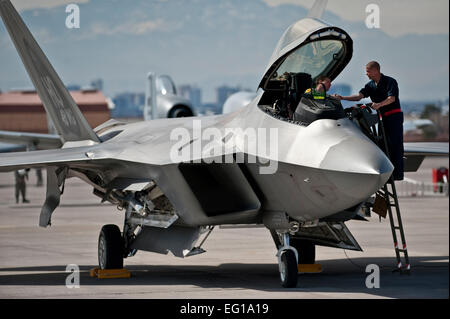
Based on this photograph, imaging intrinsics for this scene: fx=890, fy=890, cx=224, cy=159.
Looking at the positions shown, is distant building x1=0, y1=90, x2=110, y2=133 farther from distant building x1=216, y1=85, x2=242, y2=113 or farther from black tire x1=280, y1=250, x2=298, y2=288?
black tire x1=280, y1=250, x2=298, y2=288

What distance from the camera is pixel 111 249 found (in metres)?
12.6

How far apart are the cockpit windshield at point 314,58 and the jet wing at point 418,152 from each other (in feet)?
7.96

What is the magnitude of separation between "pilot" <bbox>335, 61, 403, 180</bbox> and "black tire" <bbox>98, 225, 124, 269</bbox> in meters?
3.91

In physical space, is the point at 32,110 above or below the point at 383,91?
below

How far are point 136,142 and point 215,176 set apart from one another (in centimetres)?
189

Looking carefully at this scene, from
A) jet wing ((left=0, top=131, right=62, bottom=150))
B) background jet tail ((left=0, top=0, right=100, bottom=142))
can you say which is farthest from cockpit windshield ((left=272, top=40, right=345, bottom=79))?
jet wing ((left=0, top=131, right=62, bottom=150))

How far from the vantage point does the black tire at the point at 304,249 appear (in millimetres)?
12930

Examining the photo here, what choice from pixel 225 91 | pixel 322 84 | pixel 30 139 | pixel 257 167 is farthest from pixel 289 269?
pixel 225 91

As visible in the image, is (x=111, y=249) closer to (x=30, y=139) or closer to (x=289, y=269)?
(x=289, y=269)

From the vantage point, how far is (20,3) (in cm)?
1417

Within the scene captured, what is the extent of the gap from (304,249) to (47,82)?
15.7 ft

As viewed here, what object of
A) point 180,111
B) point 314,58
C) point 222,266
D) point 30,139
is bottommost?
point 222,266
